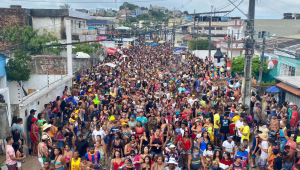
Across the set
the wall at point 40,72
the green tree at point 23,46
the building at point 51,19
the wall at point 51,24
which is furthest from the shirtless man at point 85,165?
the wall at point 51,24

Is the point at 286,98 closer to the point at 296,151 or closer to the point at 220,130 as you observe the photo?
the point at 220,130

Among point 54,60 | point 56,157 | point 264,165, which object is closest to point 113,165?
point 56,157

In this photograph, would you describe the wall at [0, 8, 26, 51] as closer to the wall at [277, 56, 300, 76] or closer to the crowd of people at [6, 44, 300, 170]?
the crowd of people at [6, 44, 300, 170]

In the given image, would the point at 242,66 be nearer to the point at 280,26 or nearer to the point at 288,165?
the point at 280,26

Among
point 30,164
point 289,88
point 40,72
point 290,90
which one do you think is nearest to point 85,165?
point 30,164

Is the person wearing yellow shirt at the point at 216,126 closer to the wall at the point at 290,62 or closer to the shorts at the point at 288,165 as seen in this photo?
the shorts at the point at 288,165
